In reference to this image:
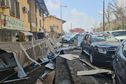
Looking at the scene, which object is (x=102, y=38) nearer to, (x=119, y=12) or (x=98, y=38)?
(x=98, y=38)

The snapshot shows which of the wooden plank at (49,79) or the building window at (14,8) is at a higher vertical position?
the building window at (14,8)

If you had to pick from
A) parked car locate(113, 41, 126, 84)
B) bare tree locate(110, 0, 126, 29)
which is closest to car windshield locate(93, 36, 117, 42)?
parked car locate(113, 41, 126, 84)

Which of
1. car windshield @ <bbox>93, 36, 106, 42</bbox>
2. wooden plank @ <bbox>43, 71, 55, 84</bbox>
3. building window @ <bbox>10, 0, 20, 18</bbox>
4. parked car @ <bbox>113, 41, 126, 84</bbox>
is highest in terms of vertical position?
building window @ <bbox>10, 0, 20, 18</bbox>

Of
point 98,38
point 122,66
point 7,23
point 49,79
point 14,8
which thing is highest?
point 14,8

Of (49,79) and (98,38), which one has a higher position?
(98,38)

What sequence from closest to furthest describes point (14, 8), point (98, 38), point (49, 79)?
point (49, 79) < point (98, 38) < point (14, 8)

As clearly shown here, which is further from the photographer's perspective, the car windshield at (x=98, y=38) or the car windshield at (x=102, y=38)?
the car windshield at (x=98, y=38)

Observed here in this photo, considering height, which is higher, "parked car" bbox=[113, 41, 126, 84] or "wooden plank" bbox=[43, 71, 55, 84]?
"parked car" bbox=[113, 41, 126, 84]

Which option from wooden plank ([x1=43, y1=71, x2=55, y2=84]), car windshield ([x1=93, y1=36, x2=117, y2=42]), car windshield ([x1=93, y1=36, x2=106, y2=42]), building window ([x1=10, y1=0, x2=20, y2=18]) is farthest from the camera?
building window ([x1=10, y1=0, x2=20, y2=18])

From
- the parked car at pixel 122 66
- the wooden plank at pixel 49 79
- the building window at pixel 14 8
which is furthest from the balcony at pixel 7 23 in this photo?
the parked car at pixel 122 66

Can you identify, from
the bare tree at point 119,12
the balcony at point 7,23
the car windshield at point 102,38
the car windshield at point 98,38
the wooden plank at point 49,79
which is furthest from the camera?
the bare tree at point 119,12

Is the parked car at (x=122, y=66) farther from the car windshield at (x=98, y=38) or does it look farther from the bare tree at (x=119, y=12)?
the bare tree at (x=119, y=12)

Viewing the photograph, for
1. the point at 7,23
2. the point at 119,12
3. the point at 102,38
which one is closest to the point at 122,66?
the point at 7,23

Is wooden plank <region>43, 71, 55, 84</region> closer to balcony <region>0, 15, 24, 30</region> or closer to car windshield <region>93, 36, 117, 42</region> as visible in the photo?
balcony <region>0, 15, 24, 30</region>
